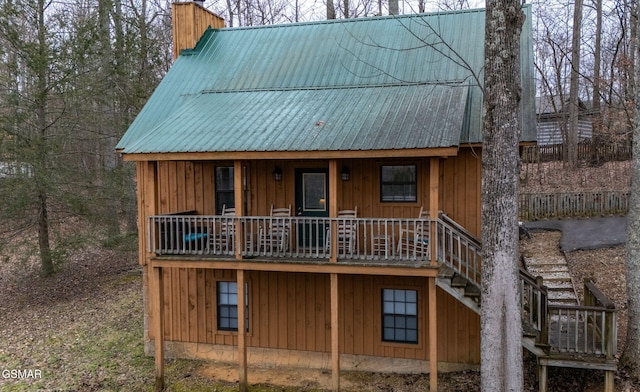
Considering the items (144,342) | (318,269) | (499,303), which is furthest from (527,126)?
(144,342)

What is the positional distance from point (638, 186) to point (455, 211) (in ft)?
11.0

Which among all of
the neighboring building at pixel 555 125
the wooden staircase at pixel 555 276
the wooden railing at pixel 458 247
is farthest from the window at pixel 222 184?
the neighboring building at pixel 555 125

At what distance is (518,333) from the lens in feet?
24.6

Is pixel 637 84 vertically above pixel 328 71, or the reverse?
pixel 328 71

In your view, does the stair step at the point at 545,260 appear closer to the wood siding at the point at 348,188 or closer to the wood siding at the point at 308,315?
the wood siding at the point at 308,315

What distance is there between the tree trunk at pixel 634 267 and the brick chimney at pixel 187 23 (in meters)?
11.3

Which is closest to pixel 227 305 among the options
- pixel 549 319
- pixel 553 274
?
pixel 549 319

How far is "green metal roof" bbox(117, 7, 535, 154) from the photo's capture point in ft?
33.1

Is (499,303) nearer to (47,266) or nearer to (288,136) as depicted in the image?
(288,136)

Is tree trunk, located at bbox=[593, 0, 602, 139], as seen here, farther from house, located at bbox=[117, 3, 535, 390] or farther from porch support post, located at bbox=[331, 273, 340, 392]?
porch support post, located at bbox=[331, 273, 340, 392]

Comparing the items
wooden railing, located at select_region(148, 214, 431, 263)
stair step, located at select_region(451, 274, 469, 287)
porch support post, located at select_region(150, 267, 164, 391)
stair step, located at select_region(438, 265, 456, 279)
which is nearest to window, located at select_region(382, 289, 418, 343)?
wooden railing, located at select_region(148, 214, 431, 263)

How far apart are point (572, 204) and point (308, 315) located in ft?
39.1

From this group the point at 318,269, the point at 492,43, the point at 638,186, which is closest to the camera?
the point at 492,43

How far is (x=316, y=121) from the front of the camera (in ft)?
35.7
